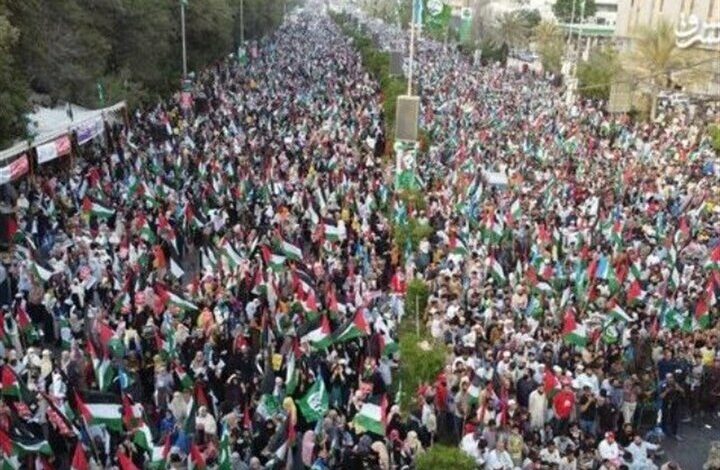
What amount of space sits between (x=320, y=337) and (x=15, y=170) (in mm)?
10924

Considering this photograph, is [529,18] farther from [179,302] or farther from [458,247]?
[179,302]

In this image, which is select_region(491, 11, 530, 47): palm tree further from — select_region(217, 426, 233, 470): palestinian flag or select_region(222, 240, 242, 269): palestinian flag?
select_region(217, 426, 233, 470): palestinian flag

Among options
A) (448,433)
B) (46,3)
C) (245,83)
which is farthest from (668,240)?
(245,83)

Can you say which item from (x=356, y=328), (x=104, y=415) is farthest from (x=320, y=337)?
(x=104, y=415)

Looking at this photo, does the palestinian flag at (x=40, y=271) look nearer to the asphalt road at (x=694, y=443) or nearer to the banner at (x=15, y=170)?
the banner at (x=15, y=170)

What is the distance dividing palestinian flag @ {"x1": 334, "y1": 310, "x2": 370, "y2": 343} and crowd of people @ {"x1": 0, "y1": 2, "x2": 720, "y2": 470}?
0.15 ft

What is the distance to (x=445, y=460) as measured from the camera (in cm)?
926

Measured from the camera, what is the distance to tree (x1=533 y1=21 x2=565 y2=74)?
56.1 meters

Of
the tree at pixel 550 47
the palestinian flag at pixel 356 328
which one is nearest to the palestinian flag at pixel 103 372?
the palestinian flag at pixel 356 328

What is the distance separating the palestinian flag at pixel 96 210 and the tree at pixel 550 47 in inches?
1660

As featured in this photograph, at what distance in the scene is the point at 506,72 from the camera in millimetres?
58219

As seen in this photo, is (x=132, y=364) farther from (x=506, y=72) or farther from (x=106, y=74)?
(x=506, y=72)

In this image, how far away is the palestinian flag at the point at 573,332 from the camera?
13.0m

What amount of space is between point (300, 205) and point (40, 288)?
22.8 feet
